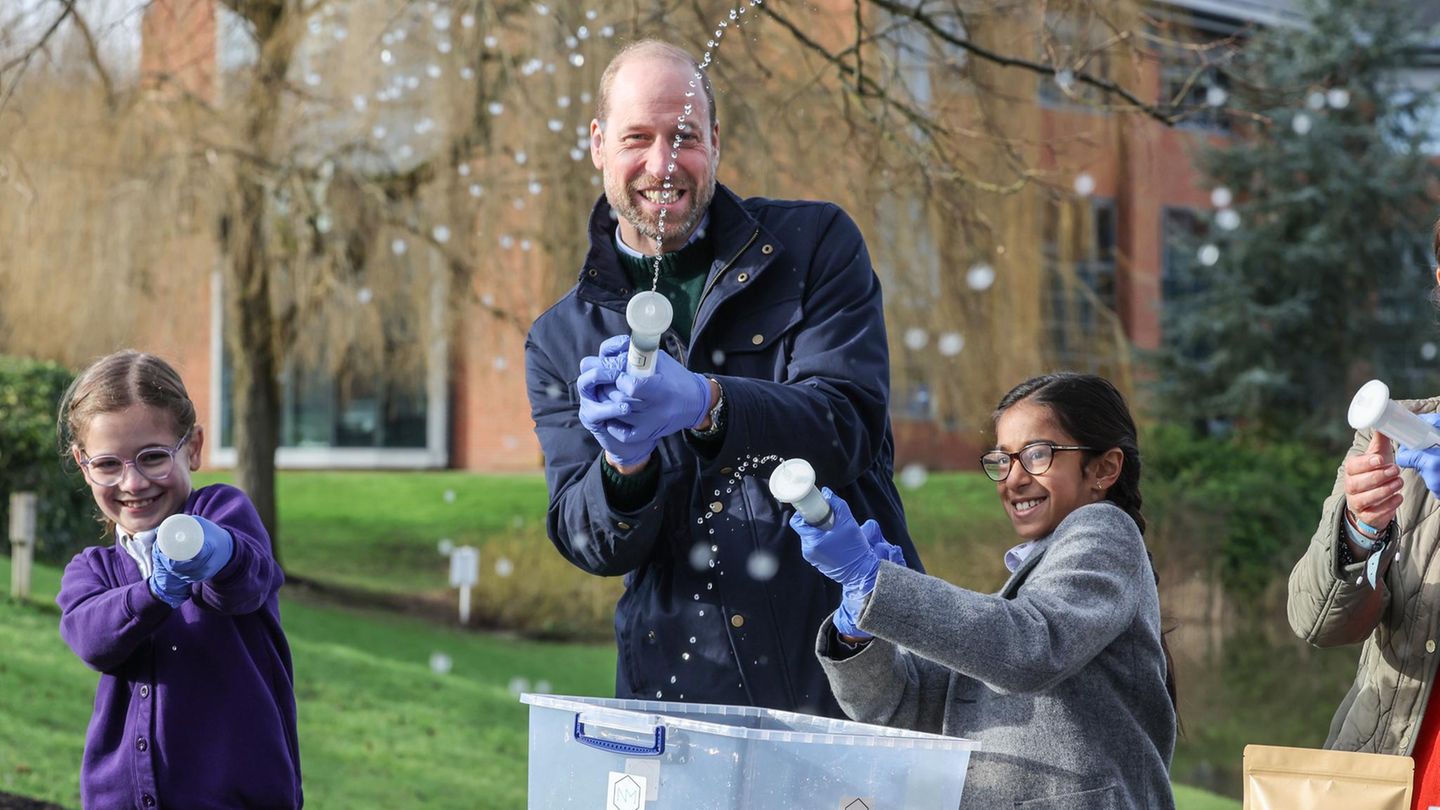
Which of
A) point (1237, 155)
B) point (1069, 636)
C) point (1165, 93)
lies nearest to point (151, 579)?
point (1069, 636)

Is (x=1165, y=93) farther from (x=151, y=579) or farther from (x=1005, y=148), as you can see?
(x=151, y=579)

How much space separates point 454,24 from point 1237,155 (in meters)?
11.2

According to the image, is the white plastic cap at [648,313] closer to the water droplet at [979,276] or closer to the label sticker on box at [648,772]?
the label sticker on box at [648,772]

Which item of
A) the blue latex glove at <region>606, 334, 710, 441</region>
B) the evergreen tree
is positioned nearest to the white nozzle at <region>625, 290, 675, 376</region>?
the blue latex glove at <region>606, 334, 710, 441</region>

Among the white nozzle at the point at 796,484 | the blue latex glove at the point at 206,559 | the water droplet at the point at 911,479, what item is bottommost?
the blue latex glove at the point at 206,559

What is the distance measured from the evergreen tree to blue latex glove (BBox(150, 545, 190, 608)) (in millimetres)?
15314

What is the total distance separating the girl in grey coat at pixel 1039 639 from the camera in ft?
6.35

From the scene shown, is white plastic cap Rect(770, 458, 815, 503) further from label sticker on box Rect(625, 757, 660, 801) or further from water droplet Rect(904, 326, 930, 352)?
water droplet Rect(904, 326, 930, 352)

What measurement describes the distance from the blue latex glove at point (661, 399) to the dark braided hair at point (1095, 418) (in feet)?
1.93

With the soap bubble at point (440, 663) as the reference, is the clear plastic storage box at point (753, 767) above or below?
above

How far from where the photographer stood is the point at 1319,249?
1714 cm

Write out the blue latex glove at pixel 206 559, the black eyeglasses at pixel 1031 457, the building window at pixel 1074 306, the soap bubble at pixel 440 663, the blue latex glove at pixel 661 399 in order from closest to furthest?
the blue latex glove at pixel 661 399
the black eyeglasses at pixel 1031 457
the blue latex glove at pixel 206 559
the soap bubble at pixel 440 663
the building window at pixel 1074 306

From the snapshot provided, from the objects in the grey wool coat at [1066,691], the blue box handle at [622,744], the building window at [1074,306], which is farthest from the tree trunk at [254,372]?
the blue box handle at [622,744]

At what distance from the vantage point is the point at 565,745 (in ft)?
6.46
